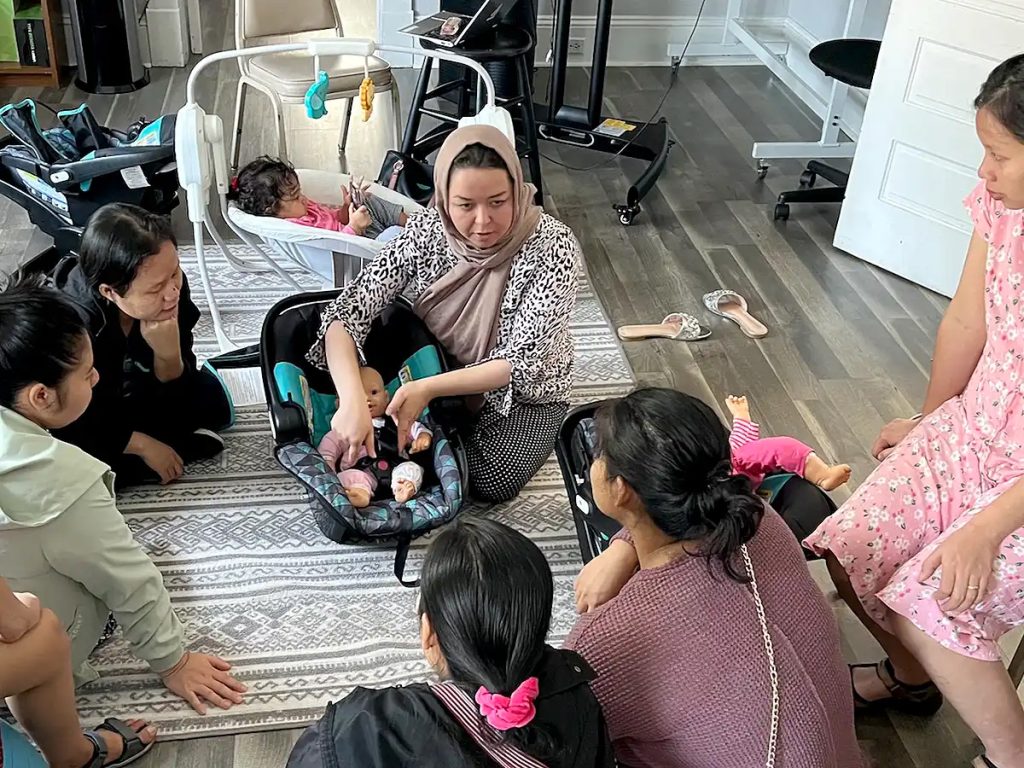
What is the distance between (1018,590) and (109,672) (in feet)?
4.81

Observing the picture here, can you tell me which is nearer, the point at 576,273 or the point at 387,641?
the point at 387,641

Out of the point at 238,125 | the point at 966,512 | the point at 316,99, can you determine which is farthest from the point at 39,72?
the point at 966,512

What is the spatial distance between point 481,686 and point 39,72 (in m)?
3.89

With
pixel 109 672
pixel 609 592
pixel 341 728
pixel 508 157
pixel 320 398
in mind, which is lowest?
pixel 109 672

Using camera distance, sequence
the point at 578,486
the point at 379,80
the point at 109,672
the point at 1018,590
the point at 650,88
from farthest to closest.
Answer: the point at 650,88, the point at 379,80, the point at 578,486, the point at 109,672, the point at 1018,590

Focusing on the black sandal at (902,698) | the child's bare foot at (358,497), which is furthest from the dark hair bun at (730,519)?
the child's bare foot at (358,497)

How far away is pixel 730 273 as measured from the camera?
3.18 meters

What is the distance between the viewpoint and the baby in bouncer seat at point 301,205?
259 cm

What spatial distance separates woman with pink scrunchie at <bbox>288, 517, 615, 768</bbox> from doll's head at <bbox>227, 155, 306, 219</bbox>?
169cm

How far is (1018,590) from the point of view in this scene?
1433 millimetres

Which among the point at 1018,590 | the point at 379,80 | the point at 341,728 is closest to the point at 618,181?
the point at 379,80

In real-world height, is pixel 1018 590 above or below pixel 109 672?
above

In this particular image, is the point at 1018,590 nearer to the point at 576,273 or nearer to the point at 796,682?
the point at 796,682

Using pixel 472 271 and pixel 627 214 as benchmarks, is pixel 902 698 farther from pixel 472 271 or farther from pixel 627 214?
pixel 627 214
